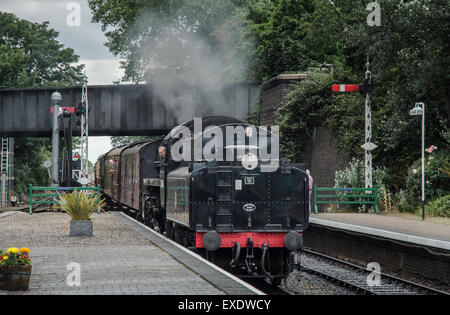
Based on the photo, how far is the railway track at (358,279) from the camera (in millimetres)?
12703

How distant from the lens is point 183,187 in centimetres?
1312

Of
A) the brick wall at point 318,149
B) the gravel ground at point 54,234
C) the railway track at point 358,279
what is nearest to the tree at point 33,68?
the brick wall at point 318,149

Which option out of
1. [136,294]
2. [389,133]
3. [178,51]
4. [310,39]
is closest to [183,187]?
[136,294]

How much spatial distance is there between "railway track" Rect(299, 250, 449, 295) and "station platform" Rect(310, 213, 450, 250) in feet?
2.91

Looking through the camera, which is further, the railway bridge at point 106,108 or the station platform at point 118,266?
the railway bridge at point 106,108

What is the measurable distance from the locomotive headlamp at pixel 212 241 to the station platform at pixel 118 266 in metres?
0.31

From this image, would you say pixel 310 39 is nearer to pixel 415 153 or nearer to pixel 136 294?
pixel 415 153

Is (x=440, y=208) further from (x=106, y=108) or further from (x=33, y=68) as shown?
(x=33, y=68)

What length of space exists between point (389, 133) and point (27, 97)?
84.9 feet

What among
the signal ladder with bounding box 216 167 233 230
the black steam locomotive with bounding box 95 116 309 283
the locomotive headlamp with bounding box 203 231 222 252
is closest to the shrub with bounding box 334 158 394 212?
the black steam locomotive with bounding box 95 116 309 283

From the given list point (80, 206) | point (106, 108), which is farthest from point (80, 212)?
point (106, 108)

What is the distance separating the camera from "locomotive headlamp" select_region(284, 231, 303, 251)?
40.5 feet

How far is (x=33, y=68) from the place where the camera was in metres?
63.9

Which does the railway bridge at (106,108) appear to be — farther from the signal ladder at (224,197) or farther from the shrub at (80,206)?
the signal ladder at (224,197)
